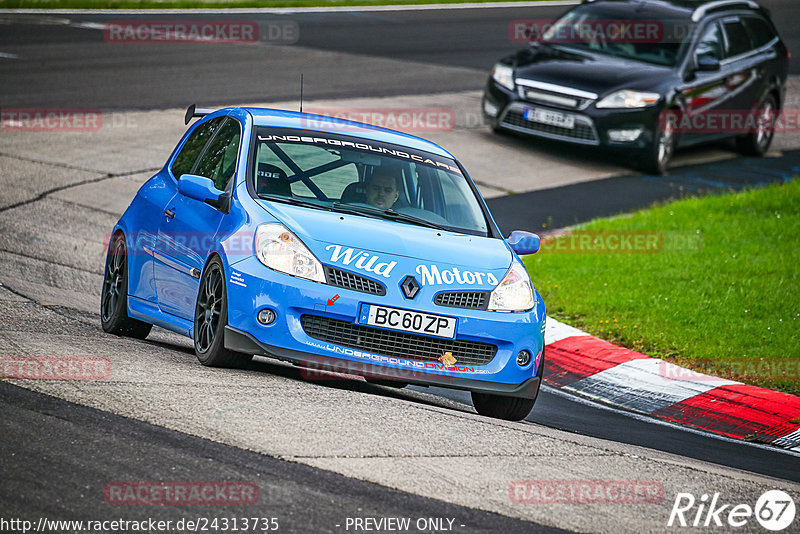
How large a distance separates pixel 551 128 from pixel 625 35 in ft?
7.19

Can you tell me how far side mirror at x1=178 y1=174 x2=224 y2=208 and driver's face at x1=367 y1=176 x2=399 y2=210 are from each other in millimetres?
972

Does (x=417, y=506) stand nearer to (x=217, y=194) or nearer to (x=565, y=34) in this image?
(x=217, y=194)

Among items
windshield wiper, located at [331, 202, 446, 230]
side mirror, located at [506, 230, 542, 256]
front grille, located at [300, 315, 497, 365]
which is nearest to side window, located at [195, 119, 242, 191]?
windshield wiper, located at [331, 202, 446, 230]

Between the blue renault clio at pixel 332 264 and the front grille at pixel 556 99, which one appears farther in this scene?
the front grille at pixel 556 99

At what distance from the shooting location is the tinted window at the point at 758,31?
61.0ft

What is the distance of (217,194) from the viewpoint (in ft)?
23.6

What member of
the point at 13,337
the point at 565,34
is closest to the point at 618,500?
the point at 13,337

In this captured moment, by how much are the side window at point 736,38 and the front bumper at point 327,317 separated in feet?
40.9

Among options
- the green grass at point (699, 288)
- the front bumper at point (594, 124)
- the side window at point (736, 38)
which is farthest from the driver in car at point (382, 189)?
the side window at point (736, 38)

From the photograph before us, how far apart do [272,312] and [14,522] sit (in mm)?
2362

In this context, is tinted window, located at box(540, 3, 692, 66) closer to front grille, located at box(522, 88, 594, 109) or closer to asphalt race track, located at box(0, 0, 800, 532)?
front grille, located at box(522, 88, 594, 109)

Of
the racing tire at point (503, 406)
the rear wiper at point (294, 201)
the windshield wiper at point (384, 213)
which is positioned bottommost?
the racing tire at point (503, 406)

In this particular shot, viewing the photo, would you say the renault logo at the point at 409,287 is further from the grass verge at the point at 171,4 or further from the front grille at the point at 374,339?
the grass verge at the point at 171,4

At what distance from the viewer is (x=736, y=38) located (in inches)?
714
